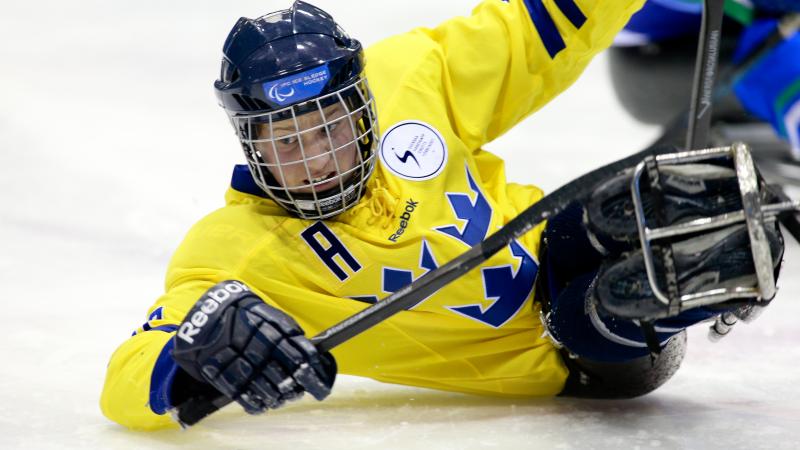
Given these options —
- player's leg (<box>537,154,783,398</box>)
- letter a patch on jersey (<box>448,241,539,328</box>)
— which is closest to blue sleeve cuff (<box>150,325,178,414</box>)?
letter a patch on jersey (<box>448,241,539,328</box>)

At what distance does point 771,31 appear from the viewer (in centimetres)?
371

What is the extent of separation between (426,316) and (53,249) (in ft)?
4.75

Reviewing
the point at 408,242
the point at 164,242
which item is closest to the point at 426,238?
the point at 408,242

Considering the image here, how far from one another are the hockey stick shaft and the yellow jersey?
0.21 m

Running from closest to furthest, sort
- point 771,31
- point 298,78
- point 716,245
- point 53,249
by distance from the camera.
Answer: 1. point 716,245
2. point 298,78
3. point 53,249
4. point 771,31

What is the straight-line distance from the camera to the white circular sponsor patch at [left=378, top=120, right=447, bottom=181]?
1951 mm

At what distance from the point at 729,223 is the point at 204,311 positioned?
71 cm

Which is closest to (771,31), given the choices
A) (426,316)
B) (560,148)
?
(560,148)

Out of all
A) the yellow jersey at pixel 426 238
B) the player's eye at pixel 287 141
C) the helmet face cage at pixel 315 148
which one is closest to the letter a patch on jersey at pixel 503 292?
the yellow jersey at pixel 426 238

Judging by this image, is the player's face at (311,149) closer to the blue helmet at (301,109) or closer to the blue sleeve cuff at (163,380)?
the blue helmet at (301,109)

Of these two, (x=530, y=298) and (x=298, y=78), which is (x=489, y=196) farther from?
A: (x=298, y=78)

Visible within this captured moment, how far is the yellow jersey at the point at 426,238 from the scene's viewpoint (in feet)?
5.89

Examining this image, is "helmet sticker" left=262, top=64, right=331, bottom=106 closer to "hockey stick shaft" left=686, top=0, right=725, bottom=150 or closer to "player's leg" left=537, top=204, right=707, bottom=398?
"player's leg" left=537, top=204, right=707, bottom=398

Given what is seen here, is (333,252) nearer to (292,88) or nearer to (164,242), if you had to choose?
(292,88)
